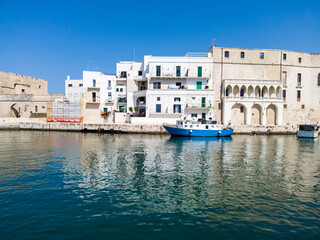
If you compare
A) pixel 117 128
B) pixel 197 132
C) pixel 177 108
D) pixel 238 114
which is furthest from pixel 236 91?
pixel 117 128

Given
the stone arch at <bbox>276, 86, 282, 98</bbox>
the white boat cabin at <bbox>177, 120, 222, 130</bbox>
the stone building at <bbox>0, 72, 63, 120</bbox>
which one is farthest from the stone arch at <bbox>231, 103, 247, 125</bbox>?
the stone building at <bbox>0, 72, 63, 120</bbox>

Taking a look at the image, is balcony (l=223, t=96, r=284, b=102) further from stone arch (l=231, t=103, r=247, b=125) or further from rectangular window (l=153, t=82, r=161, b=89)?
rectangular window (l=153, t=82, r=161, b=89)

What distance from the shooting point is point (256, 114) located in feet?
139

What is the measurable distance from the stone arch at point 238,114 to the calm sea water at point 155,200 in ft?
89.5

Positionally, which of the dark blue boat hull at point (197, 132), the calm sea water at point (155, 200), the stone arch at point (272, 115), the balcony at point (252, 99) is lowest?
the calm sea water at point (155, 200)

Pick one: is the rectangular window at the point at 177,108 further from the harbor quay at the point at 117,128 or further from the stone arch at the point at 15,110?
the stone arch at the point at 15,110

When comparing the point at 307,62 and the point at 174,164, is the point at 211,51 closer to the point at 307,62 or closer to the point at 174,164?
the point at 307,62

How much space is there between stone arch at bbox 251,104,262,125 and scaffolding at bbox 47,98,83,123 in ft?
106

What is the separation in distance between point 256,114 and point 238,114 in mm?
3652

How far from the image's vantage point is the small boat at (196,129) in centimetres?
3297

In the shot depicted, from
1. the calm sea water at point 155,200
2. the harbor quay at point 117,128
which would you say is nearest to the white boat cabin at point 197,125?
the harbor quay at point 117,128

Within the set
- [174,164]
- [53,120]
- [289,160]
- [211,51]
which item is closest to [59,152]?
[174,164]

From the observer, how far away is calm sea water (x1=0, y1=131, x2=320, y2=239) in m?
6.62

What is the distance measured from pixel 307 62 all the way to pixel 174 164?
45.0 metres
